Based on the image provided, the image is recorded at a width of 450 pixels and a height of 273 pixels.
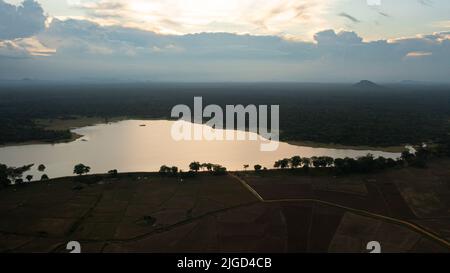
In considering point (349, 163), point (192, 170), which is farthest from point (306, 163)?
point (192, 170)

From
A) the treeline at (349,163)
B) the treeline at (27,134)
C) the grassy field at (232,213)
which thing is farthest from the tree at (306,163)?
the treeline at (27,134)

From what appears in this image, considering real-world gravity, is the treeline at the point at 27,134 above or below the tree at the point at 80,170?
above

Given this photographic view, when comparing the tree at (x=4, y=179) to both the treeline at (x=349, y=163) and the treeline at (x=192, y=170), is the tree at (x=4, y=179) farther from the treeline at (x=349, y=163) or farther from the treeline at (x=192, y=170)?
the treeline at (x=349, y=163)

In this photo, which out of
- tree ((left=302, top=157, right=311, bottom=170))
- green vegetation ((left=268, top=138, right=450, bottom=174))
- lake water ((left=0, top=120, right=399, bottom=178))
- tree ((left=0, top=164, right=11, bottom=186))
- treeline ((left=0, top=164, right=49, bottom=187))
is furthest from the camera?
lake water ((left=0, top=120, right=399, bottom=178))

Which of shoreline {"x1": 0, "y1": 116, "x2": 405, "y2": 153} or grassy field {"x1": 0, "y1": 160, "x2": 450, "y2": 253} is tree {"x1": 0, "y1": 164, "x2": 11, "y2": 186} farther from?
shoreline {"x1": 0, "y1": 116, "x2": 405, "y2": 153}

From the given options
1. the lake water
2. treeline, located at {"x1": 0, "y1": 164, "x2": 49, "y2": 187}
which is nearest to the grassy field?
treeline, located at {"x1": 0, "y1": 164, "x2": 49, "y2": 187}

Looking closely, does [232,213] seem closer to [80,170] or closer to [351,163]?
[351,163]
